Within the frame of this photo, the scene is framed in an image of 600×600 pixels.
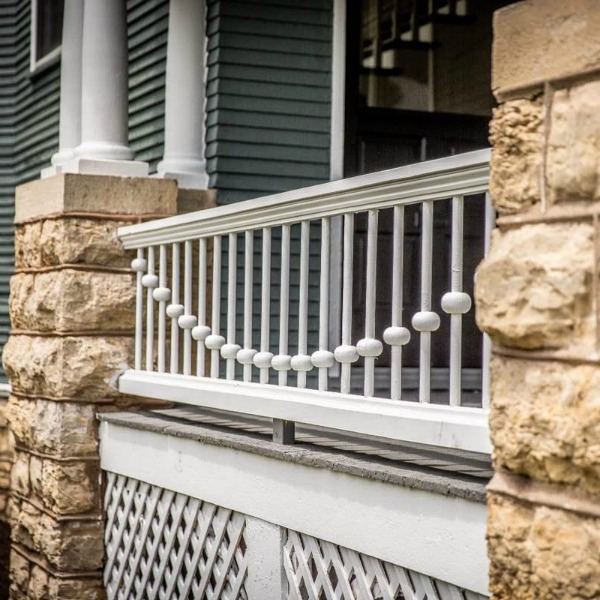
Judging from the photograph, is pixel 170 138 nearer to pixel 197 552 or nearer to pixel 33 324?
pixel 33 324

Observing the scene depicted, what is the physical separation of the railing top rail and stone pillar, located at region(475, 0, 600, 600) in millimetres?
552

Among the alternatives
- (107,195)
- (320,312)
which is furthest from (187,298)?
(320,312)

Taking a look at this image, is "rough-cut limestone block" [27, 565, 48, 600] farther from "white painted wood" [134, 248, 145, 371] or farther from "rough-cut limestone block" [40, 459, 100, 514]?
"white painted wood" [134, 248, 145, 371]

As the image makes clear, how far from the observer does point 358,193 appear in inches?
148

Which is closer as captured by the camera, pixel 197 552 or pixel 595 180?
pixel 595 180

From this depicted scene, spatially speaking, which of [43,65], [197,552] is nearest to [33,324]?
[197,552]

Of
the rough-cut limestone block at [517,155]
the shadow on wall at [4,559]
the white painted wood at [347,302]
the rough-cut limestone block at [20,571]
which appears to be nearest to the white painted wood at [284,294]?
the white painted wood at [347,302]

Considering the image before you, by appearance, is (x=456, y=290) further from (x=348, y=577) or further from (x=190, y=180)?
(x=190, y=180)

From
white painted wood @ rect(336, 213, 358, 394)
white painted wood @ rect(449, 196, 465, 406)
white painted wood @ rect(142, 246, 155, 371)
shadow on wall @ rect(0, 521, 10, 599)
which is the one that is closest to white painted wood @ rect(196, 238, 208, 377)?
white painted wood @ rect(142, 246, 155, 371)

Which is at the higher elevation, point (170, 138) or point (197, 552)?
point (170, 138)

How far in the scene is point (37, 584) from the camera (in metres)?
6.14

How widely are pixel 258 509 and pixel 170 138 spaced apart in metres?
2.97

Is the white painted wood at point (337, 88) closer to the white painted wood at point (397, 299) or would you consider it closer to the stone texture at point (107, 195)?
the stone texture at point (107, 195)

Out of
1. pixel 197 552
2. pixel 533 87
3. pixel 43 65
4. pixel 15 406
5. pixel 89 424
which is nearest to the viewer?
pixel 533 87
